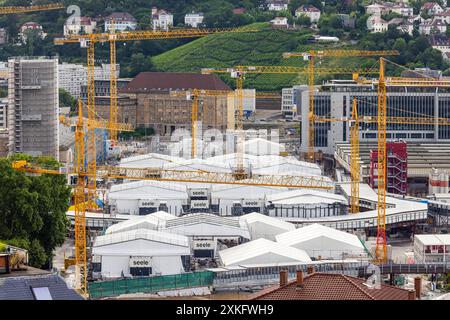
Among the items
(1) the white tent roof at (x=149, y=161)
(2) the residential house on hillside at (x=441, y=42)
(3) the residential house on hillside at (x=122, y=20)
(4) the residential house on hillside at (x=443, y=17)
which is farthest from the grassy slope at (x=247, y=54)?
(1) the white tent roof at (x=149, y=161)

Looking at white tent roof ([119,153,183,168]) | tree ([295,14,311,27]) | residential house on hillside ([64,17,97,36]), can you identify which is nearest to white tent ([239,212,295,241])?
white tent roof ([119,153,183,168])

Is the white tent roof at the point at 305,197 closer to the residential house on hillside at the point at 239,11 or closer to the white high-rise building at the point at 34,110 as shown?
the white high-rise building at the point at 34,110

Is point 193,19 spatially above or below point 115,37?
above

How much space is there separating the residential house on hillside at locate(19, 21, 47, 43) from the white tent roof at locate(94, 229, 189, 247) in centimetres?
5180

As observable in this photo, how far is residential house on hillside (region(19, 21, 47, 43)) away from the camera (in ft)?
239

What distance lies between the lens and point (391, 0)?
78188mm

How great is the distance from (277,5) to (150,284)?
59.4m

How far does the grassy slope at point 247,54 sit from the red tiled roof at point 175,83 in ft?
22.0

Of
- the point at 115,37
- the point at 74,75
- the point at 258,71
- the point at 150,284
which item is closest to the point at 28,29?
the point at 74,75

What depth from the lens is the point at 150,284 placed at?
741 inches

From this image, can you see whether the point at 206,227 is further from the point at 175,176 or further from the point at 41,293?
the point at 41,293

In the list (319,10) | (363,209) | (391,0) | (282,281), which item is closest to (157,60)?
(319,10)

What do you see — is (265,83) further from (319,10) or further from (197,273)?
(197,273)

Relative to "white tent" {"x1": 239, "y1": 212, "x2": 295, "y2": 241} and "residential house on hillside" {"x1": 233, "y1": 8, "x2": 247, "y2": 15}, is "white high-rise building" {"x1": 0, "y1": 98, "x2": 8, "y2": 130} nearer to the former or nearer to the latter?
"white tent" {"x1": 239, "y1": 212, "x2": 295, "y2": 241}
